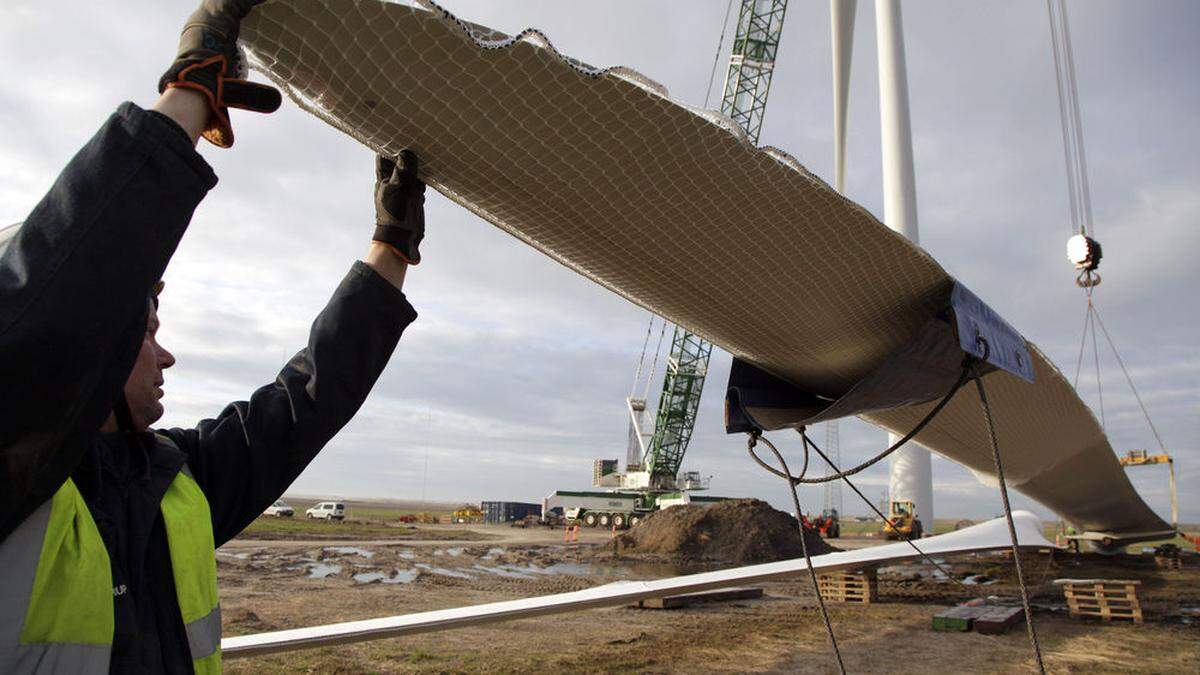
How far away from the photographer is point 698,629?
8117 millimetres

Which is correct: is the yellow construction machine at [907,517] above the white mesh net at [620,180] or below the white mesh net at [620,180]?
below

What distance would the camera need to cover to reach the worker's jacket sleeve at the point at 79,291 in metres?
0.98

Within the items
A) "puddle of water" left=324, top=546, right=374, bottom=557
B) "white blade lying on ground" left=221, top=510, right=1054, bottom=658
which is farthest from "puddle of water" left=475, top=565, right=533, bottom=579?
"white blade lying on ground" left=221, top=510, right=1054, bottom=658

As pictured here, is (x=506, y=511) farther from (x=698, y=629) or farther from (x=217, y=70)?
(x=217, y=70)

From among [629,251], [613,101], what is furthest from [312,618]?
[613,101]

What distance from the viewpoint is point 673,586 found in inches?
291

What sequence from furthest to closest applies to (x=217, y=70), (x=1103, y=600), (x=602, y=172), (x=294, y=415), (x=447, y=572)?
1. (x=447, y=572)
2. (x=1103, y=600)
3. (x=602, y=172)
4. (x=294, y=415)
5. (x=217, y=70)

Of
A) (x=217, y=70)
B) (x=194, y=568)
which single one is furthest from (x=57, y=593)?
(x=217, y=70)

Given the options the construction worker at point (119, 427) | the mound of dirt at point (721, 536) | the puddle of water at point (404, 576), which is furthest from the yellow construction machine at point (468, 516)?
the construction worker at point (119, 427)

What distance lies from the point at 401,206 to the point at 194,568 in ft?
3.95

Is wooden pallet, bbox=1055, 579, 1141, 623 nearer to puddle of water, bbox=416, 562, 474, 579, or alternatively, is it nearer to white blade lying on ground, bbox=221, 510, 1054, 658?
white blade lying on ground, bbox=221, 510, 1054, 658

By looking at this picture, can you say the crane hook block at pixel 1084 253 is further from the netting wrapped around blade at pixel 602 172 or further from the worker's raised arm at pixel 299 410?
the worker's raised arm at pixel 299 410

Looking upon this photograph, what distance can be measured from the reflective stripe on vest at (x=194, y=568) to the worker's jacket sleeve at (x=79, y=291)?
0.37m

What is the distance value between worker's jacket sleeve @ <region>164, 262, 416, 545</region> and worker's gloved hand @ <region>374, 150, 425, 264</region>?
0.19m
